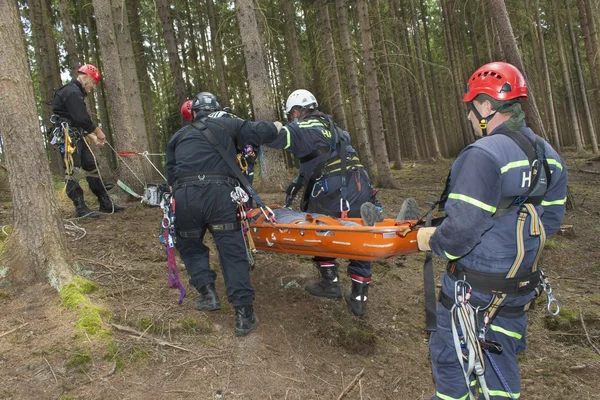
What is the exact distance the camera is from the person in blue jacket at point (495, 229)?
2551 millimetres

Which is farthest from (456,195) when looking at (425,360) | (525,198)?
(425,360)

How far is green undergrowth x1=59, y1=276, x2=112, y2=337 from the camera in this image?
12.3 ft

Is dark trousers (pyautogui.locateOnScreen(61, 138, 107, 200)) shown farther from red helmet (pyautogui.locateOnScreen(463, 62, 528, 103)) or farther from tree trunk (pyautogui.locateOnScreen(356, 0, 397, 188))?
tree trunk (pyautogui.locateOnScreen(356, 0, 397, 188))

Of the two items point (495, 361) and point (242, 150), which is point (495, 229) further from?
point (242, 150)

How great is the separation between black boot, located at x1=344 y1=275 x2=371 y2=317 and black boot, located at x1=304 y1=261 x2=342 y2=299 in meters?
0.23

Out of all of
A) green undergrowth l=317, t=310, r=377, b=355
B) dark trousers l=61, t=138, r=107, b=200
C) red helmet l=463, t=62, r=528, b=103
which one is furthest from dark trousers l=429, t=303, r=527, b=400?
dark trousers l=61, t=138, r=107, b=200

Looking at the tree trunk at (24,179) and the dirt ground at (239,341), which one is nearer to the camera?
the dirt ground at (239,341)

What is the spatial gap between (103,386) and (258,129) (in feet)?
8.65

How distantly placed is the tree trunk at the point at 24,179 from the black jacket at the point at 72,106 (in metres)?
2.66

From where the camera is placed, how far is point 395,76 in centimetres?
2552

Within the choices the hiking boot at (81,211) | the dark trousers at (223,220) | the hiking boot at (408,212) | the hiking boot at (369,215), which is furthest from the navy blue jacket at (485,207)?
the hiking boot at (81,211)

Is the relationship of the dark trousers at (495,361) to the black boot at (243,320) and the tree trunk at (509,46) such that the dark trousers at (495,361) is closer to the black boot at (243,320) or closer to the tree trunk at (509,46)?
the black boot at (243,320)

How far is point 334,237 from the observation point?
13.5 ft

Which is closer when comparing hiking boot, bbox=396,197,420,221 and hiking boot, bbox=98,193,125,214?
hiking boot, bbox=396,197,420,221
